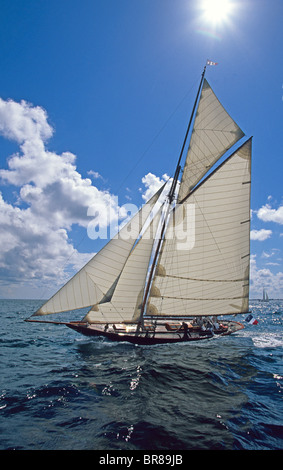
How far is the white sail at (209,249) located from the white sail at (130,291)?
1637 mm

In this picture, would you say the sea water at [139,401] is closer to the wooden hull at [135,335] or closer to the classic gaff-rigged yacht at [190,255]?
the wooden hull at [135,335]

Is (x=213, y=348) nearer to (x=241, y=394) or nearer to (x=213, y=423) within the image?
(x=241, y=394)

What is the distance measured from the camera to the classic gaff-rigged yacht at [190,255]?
17.7 m

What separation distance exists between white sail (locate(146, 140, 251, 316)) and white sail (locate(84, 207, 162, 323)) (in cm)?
164

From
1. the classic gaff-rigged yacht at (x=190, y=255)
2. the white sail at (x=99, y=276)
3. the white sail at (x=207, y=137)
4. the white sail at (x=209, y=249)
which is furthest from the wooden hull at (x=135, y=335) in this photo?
the white sail at (x=207, y=137)

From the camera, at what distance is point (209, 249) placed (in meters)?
19.6

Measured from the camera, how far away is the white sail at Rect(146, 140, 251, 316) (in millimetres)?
19391

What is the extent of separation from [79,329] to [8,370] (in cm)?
647

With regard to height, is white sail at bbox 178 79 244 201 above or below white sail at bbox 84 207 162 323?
above

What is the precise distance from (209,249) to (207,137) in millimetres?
10778

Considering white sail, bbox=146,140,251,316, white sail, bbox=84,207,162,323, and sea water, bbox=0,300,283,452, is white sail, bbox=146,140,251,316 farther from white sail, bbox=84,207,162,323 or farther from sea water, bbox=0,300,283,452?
sea water, bbox=0,300,283,452

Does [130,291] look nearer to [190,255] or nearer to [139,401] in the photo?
[190,255]

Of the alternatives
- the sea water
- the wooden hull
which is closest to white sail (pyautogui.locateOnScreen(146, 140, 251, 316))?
the wooden hull
